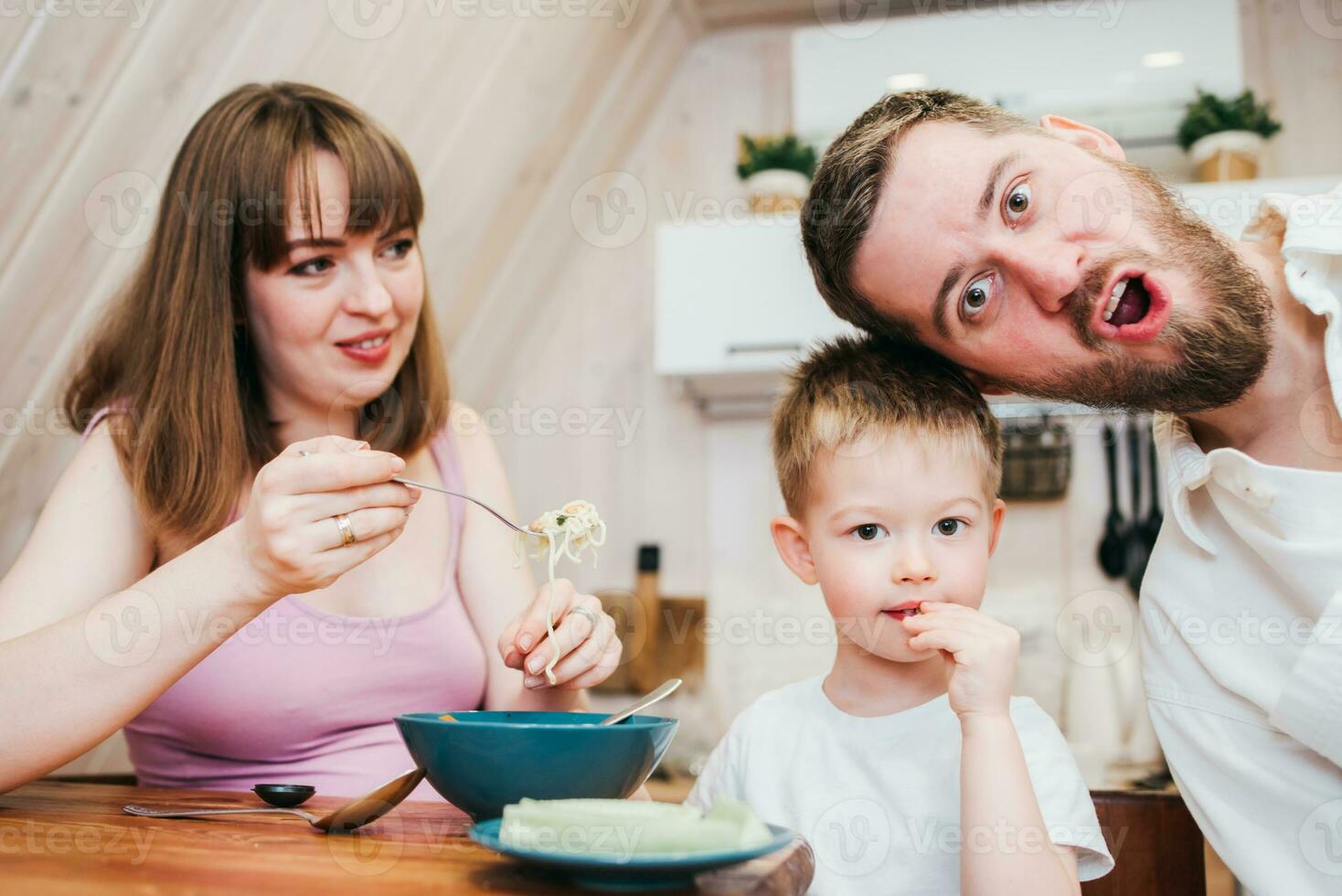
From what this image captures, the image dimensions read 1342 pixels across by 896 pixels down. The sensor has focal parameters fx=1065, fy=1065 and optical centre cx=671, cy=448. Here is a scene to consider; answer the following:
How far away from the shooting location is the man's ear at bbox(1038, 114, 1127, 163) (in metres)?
1.30

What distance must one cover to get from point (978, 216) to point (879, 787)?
63cm

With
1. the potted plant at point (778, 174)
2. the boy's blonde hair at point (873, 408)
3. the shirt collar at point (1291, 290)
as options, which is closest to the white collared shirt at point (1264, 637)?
the shirt collar at point (1291, 290)

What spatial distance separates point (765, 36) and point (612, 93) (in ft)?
2.06

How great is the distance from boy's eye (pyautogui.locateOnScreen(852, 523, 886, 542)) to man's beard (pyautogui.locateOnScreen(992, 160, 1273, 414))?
31cm

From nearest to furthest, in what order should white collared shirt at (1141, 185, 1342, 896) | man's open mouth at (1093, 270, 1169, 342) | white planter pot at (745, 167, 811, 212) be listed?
white collared shirt at (1141, 185, 1342, 896) → man's open mouth at (1093, 270, 1169, 342) → white planter pot at (745, 167, 811, 212)

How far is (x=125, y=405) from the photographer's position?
135 centimetres

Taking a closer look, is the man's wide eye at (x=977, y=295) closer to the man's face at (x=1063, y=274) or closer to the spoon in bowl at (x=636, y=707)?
the man's face at (x=1063, y=274)

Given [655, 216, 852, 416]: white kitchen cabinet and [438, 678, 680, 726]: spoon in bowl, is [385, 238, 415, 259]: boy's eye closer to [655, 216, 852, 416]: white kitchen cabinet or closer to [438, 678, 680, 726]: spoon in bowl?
[438, 678, 680, 726]: spoon in bowl

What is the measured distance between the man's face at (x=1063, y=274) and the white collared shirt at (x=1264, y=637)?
0.27ft

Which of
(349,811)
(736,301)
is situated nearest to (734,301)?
(736,301)

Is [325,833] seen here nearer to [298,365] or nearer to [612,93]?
[298,365]

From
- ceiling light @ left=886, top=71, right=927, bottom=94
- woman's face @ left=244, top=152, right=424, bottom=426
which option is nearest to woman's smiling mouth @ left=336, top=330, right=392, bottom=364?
woman's face @ left=244, top=152, right=424, bottom=426

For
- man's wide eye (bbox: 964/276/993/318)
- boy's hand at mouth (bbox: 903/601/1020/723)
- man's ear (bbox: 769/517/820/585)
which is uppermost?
man's wide eye (bbox: 964/276/993/318)

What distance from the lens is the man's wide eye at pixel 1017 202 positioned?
1.19 metres
